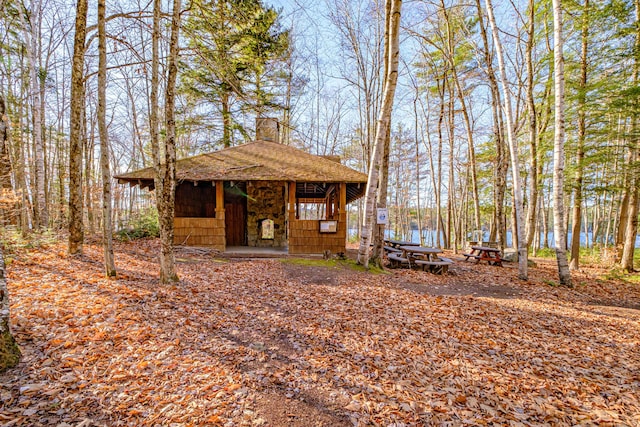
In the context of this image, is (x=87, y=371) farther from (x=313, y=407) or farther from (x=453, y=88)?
(x=453, y=88)

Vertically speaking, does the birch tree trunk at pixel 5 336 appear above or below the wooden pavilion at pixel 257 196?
below

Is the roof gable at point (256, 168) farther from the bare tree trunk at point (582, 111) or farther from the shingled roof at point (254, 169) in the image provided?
the bare tree trunk at point (582, 111)

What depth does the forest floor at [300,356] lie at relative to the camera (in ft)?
7.38

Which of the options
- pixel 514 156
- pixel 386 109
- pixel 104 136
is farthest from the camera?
pixel 514 156

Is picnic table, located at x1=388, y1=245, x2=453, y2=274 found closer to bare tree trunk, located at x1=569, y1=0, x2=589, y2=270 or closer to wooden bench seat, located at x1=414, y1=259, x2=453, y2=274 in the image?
wooden bench seat, located at x1=414, y1=259, x2=453, y2=274

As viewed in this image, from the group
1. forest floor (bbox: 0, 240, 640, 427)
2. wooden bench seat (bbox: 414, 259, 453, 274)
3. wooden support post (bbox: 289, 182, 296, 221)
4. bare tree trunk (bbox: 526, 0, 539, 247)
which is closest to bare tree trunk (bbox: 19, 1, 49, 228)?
forest floor (bbox: 0, 240, 640, 427)

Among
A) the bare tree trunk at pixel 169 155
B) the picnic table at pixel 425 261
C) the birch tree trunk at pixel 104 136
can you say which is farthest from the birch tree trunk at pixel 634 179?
the birch tree trunk at pixel 104 136

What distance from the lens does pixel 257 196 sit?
12203mm

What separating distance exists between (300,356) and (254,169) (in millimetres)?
7853

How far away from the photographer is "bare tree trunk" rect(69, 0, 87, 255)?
587 cm

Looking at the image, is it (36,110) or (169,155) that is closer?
(169,155)

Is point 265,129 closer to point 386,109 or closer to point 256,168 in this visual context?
point 256,168

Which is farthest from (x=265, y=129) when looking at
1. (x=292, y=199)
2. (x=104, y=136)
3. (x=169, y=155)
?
(x=169, y=155)

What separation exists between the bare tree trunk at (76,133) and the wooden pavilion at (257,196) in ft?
8.98
